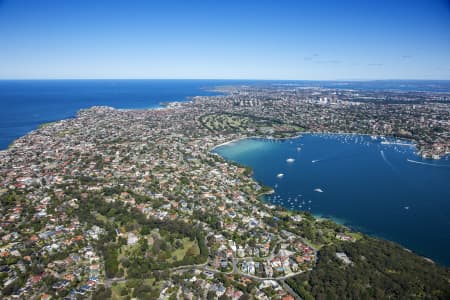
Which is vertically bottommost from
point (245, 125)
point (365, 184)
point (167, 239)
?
point (365, 184)

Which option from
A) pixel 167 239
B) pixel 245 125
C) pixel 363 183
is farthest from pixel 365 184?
pixel 245 125

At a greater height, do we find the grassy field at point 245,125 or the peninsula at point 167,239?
the grassy field at point 245,125

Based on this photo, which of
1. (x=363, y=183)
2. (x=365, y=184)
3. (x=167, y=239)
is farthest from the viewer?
(x=363, y=183)

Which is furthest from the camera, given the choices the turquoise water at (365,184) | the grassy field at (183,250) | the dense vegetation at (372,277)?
the turquoise water at (365,184)

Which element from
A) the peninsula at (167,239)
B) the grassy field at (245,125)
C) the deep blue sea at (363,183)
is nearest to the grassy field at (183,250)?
the peninsula at (167,239)

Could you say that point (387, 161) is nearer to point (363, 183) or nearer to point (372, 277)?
point (363, 183)

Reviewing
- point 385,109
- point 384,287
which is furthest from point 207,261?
point 385,109

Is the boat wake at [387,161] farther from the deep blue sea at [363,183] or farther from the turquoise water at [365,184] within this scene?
the turquoise water at [365,184]
